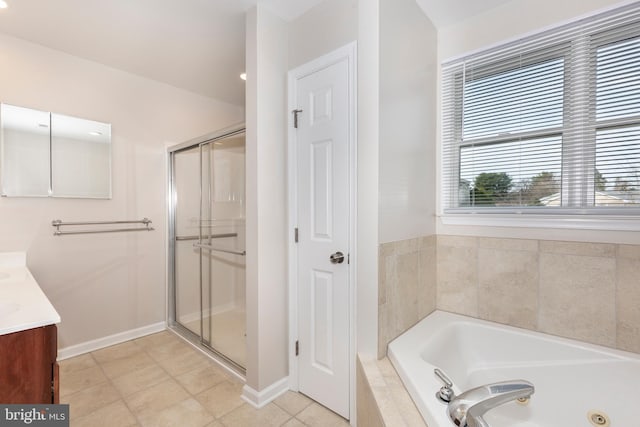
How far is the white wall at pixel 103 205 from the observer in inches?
86.5

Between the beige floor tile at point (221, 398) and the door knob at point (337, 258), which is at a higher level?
the door knob at point (337, 258)

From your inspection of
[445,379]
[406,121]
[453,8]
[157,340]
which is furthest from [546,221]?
[157,340]

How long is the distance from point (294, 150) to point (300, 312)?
1071mm

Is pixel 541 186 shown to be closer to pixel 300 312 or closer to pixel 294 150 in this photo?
pixel 294 150

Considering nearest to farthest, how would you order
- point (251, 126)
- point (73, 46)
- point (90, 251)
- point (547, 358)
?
1. point (547, 358)
2. point (251, 126)
3. point (73, 46)
4. point (90, 251)

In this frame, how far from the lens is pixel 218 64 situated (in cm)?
257

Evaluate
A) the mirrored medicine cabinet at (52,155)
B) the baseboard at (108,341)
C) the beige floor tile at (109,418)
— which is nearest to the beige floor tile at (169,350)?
the baseboard at (108,341)

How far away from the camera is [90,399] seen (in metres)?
1.85

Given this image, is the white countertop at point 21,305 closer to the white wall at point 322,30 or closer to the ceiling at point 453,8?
the white wall at point 322,30

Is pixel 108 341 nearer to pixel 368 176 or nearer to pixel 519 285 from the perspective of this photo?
pixel 368 176

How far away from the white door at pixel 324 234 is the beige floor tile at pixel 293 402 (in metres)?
0.04

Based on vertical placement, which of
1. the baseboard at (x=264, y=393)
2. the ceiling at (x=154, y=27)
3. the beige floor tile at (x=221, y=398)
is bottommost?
the beige floor tile at (x=221, y=398)

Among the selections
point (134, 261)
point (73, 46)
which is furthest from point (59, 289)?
point (73, 46)

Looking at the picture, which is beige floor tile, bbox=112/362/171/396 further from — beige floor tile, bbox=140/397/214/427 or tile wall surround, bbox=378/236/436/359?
tile wall surround, bbox=378/236/436/359
